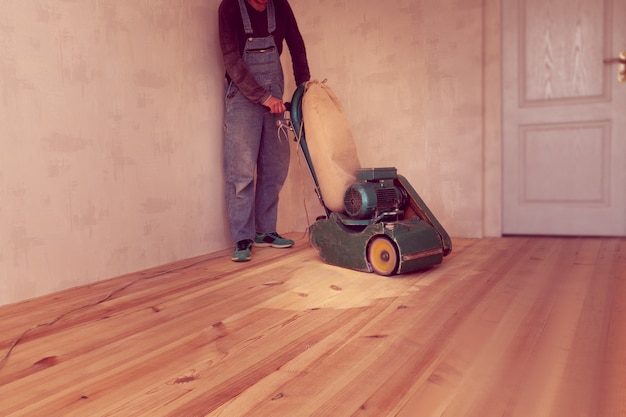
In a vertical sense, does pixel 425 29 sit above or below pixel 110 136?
above

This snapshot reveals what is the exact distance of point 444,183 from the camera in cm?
335

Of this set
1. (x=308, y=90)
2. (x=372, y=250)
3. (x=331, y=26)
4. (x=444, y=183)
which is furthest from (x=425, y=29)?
(x=372, y=250)

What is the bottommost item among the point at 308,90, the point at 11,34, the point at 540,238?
the point at 540,238

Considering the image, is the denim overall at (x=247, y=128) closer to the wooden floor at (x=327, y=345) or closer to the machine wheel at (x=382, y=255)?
the wooden floor at (x=327, y=345)

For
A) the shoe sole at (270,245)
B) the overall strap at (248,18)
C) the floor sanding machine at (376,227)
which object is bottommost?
the shoe sole at (270,245)

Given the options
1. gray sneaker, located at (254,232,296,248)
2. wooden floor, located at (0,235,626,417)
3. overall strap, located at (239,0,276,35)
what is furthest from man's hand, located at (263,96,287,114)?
wooden floor, located at (0,235,626,417)

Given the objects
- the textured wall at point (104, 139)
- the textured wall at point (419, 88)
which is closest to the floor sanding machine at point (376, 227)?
the textured wall at point (104, 139)

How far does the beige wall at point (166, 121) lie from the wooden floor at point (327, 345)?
0.92 feet

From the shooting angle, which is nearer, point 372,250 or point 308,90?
point 372,250

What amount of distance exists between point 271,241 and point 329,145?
0.87 m

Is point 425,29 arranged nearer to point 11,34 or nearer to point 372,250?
point 372,250

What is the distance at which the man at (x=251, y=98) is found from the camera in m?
2.78

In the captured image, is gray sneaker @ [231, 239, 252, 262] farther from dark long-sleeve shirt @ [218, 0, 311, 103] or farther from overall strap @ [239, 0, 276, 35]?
overall strap @ [239, 0, 276, 35]

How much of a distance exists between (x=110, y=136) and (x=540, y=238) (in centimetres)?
244
